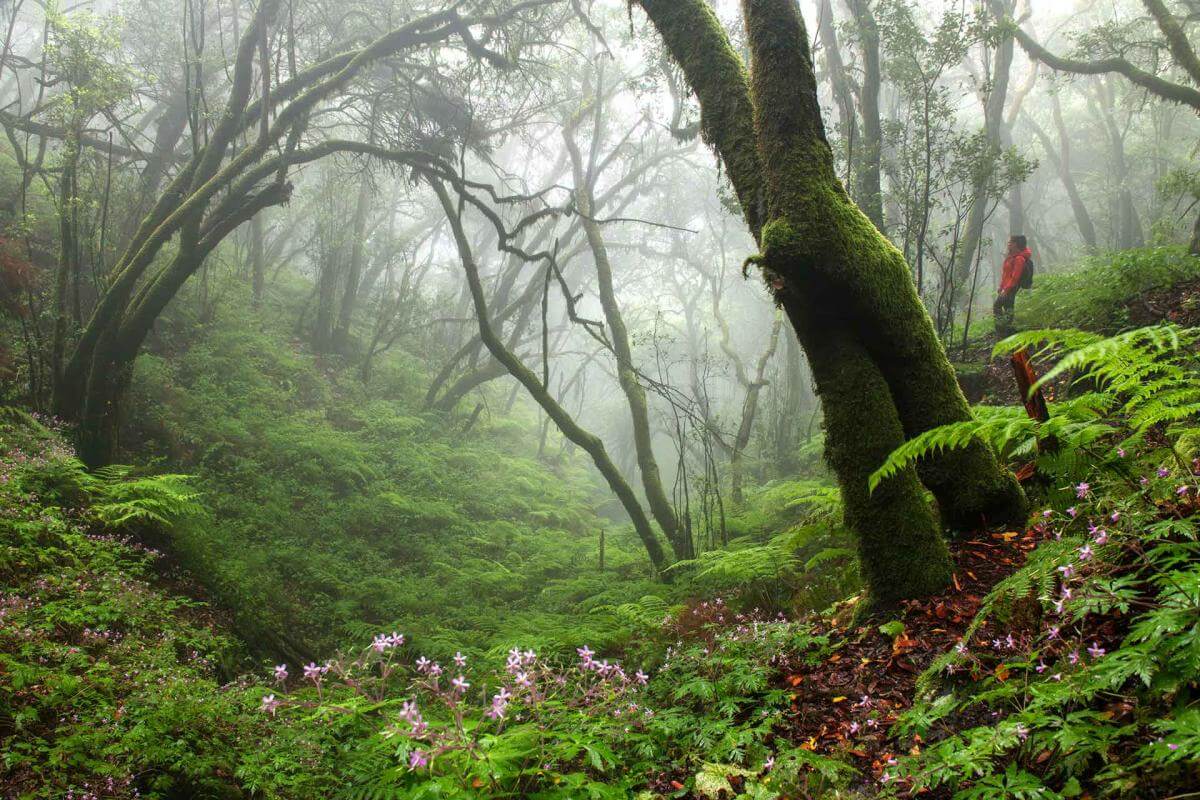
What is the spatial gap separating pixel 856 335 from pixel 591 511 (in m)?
13.4

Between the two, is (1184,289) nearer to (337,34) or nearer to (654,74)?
(654,74)

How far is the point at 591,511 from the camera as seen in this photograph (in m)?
A: 16.2

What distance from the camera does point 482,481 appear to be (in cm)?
1365

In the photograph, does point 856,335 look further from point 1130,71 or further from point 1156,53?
point 1156,53

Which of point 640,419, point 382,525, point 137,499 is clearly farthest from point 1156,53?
point 137,499

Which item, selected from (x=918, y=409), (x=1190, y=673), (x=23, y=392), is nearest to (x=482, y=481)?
(x=23, y=392)

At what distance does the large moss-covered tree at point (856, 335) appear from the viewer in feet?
10.1

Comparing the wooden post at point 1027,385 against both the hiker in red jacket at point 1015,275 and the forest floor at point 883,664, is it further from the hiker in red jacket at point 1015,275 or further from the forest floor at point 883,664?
the hiker in red jacket at point 1015,275

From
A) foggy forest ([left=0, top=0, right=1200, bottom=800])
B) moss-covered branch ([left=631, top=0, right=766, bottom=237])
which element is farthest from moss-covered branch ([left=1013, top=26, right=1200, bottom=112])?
moss-covered branch ([left=631, top=0, right=766, bottom=237])

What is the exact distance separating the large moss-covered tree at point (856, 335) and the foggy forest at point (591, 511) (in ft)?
0.07

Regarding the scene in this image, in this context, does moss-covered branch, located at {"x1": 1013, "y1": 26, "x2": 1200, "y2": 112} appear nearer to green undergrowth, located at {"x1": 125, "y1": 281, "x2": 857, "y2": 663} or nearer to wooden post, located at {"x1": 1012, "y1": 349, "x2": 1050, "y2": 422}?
wooden post, located at {"x1": 1012, "y1": 349, "x2": 1050, "y2": 422}

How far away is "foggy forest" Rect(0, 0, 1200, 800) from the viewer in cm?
203

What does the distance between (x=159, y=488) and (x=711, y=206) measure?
24.5m

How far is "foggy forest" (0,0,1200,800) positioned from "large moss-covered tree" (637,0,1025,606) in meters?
0.02
